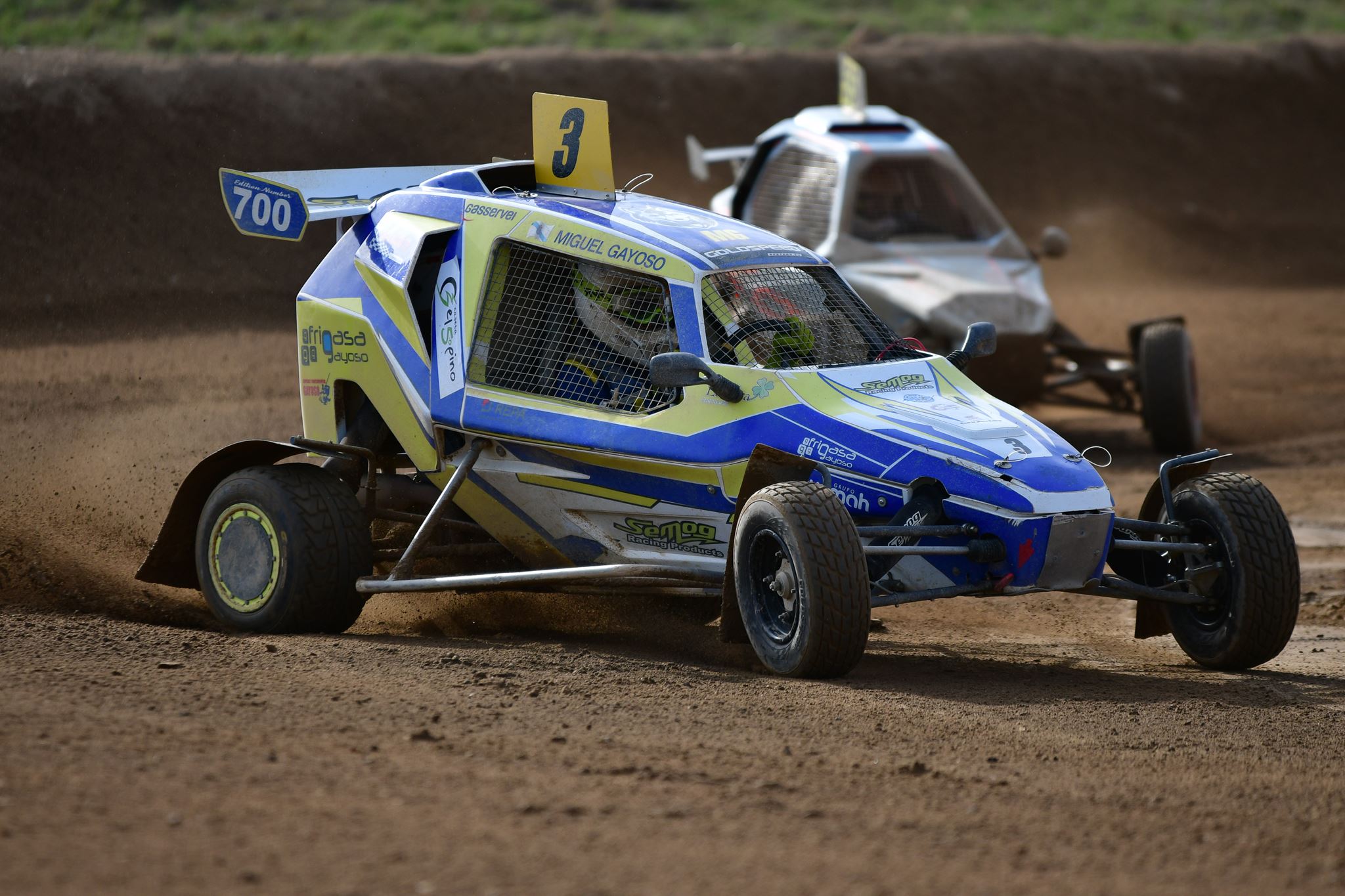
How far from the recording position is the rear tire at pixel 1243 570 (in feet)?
22.2

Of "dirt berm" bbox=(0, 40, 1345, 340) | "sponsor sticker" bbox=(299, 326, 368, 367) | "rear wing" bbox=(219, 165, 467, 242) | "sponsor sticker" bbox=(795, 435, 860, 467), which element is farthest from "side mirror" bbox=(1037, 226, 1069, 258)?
"sponsor sticker" bbox=(795, 435, 860, 467)

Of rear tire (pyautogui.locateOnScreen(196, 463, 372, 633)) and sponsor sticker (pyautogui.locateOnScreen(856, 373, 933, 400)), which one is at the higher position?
sponsor sticker (pyautogui.locateOnScreen(856, 373, 933, 400))

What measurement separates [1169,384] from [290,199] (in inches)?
305

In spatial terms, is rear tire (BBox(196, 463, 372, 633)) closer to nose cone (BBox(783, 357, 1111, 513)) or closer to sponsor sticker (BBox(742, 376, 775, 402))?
sponsor sticker (BBox(742, 376, 775, 402))

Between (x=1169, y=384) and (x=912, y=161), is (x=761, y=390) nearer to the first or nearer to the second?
(x=912, y=161)

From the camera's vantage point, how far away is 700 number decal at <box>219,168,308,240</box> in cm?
796

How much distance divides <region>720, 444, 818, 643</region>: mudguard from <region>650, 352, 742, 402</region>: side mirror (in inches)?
13.2

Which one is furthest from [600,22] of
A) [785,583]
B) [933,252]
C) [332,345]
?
[785,583]

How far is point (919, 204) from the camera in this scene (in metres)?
13.6

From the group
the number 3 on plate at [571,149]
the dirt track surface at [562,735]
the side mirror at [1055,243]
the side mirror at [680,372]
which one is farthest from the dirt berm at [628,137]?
the side mirror at [1055,243]

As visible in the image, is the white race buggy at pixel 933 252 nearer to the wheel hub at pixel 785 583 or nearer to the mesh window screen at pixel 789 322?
the mesh window screen at pixel 789 322

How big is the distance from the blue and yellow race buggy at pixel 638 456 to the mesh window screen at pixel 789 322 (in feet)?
0.04

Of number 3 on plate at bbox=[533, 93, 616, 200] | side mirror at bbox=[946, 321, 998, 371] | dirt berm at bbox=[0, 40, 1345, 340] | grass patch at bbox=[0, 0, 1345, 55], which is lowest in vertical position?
side mirror at bbox=[946, 321, 998, 371]

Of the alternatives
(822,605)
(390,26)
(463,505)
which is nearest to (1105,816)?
(822,605)
